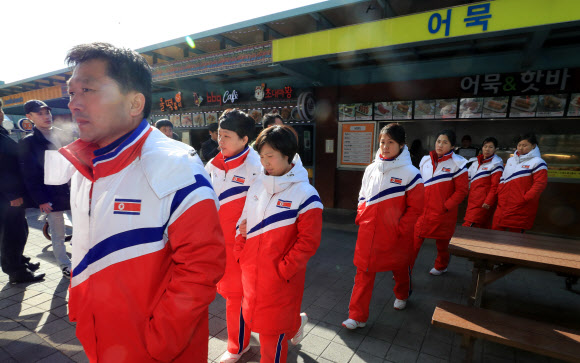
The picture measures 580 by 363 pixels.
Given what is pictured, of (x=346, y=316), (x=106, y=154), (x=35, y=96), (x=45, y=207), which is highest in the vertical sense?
(x=35, y=96)

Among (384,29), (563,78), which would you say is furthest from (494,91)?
(384,29)

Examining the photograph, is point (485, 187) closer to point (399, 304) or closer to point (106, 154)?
point (399, 304)

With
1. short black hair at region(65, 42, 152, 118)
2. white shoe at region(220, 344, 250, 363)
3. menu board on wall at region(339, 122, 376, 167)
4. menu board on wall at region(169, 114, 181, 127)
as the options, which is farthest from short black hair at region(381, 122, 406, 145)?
menu board on wall at region(169, 114, 181, 127)

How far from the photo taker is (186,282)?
114 cm

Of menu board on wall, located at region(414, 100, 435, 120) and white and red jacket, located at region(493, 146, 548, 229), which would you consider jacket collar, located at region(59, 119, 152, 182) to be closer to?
white and red jacket, located at region(493, 146, 548, 229)

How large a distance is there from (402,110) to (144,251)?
7.13 m

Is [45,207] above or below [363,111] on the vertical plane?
below

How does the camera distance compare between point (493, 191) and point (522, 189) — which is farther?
point (493, 191)

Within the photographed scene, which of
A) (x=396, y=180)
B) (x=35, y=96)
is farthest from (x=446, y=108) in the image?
(x=35, y=96)

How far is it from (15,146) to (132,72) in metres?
4.18

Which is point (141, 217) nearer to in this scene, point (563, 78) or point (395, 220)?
point (395, 220)

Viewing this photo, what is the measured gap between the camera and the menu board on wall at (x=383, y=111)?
23.5 ft

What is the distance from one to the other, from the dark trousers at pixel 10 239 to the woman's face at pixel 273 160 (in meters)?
4.28

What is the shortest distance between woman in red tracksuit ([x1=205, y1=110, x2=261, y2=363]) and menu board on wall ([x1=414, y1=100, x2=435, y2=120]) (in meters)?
5.62
